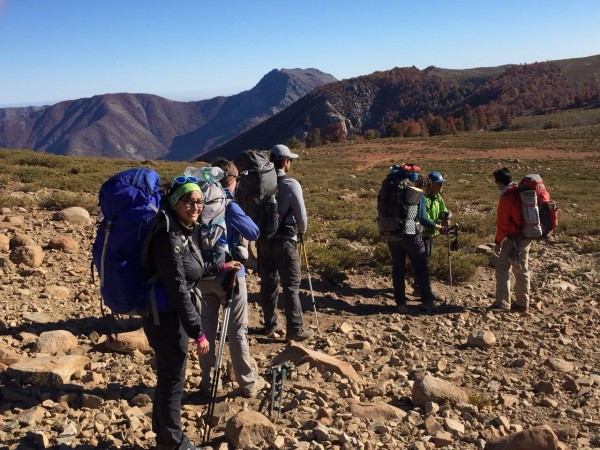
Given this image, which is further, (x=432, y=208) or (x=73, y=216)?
(x=73, y=216)

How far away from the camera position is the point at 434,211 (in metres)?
7.68

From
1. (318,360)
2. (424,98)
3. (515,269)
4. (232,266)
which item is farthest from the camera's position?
(424,98)

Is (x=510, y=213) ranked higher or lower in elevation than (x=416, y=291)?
higher

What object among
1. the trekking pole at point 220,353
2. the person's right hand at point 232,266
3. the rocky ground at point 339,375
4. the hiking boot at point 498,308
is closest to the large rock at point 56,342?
the rocky ground at point 339,375

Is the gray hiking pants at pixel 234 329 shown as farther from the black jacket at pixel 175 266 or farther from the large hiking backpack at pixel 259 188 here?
the large hiking backpack at pixel 259 188

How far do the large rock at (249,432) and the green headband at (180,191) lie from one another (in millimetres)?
1610

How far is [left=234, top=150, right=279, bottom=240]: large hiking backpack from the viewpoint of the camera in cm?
549

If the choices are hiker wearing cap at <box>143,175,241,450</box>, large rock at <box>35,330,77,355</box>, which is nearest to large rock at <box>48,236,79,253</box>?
large rock at <box>35,330,77,355</box>

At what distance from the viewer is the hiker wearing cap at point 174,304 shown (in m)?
3.21

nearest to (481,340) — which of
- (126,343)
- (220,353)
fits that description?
(220,353)

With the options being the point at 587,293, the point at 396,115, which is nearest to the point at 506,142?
the point at 587,293

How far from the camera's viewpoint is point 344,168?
29969 mm

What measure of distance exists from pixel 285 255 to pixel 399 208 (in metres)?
1.85

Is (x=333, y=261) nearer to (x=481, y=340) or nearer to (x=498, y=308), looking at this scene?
(x=498, y=308)
